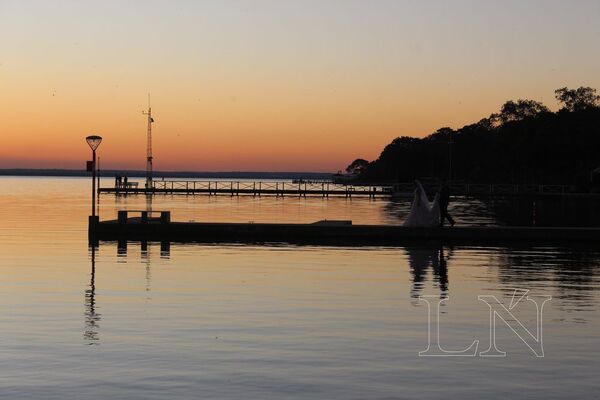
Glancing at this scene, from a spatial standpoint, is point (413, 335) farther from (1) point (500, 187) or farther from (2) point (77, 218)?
(1) point (500, 187)

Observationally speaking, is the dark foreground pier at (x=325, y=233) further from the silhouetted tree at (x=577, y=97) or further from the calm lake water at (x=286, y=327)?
the silhouetted tree at (x=577, y=97)

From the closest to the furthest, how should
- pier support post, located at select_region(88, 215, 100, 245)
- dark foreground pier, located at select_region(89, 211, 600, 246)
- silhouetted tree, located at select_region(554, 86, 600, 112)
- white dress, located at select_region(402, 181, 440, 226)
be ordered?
1. dark foreground pier, located at select_region(89, 211, 600, 246)
2. pier support post, located at select_region(88, 215, 100, 245)
3. white dress, located at select_region(402, 181, 440, 226)
4. silhouetted tree, located at select_region(554, 86, 600, 112)

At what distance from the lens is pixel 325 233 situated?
137ft

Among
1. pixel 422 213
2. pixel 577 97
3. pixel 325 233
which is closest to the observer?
pixel 325 233

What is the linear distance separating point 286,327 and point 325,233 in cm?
2379

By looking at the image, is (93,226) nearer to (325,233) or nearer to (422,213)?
(325,233)

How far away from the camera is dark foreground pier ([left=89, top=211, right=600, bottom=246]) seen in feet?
136

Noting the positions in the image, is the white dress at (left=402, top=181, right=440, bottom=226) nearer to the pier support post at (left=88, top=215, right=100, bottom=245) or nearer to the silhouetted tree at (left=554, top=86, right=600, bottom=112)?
the pier support post at (left=88, top=215, right=100, bottom=245)

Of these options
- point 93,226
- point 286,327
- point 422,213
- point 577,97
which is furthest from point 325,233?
point 577,97

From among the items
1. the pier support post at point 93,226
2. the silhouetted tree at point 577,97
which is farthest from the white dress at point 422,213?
the silhouetted tree at point 577,97

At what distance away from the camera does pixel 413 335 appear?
57.1 feet

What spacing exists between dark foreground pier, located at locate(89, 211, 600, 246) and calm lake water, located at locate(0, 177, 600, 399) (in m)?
8.07

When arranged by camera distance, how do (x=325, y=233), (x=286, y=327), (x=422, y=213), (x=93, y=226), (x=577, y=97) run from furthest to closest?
(x=577, y=97) → (x=422, y=213) → (x=93, y=226) → (x=325, y=233) → (x=286, y=327)

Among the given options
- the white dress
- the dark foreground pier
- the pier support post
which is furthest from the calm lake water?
the white dress
